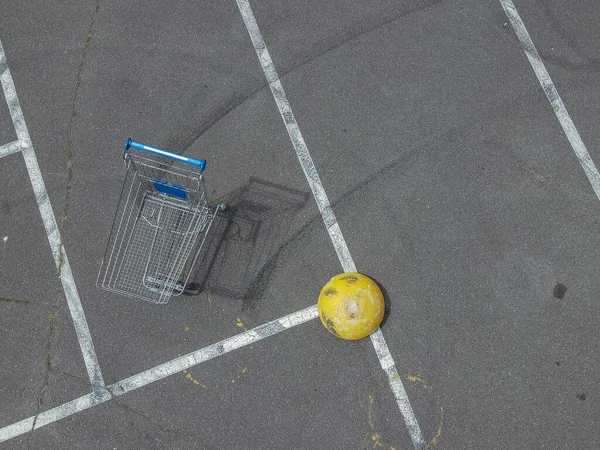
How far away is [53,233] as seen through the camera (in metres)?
5.77

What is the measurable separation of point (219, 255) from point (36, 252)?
1.88 meters

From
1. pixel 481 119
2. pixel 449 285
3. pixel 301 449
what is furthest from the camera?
pixel 481 119

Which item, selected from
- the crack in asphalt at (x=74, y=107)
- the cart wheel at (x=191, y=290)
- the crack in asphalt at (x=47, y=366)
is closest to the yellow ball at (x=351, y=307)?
the cart wheel at (x=191, y=290)

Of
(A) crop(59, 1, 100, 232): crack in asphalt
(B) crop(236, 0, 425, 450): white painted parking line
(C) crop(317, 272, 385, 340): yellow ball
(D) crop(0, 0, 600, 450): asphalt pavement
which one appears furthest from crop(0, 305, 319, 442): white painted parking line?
(A) crop(59, 1, 100, 232): crack in asphalt

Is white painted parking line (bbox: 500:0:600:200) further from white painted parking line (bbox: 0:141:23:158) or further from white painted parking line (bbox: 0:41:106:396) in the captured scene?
white painted parking line (bbox: 0:141:23:158)

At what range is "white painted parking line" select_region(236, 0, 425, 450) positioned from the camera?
5.52 meters

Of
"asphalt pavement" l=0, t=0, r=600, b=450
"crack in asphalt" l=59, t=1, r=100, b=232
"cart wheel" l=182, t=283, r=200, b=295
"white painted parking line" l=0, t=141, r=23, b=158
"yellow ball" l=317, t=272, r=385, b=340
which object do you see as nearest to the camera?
"yellow ball" l=317, t=272, r=385, b=340

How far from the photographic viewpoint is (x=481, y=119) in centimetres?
616

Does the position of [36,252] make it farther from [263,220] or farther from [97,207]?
[263,220]

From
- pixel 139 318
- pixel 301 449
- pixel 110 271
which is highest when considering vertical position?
pixel 110 271

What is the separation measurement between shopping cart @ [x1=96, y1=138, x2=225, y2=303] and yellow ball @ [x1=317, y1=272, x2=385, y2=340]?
4.56 ft

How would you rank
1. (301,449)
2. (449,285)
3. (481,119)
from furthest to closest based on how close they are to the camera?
(481,119), (449,285), (301,449)

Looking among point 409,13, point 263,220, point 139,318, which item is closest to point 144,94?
point 263,220

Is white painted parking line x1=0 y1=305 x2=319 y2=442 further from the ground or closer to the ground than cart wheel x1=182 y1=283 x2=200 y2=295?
closer to the ground
